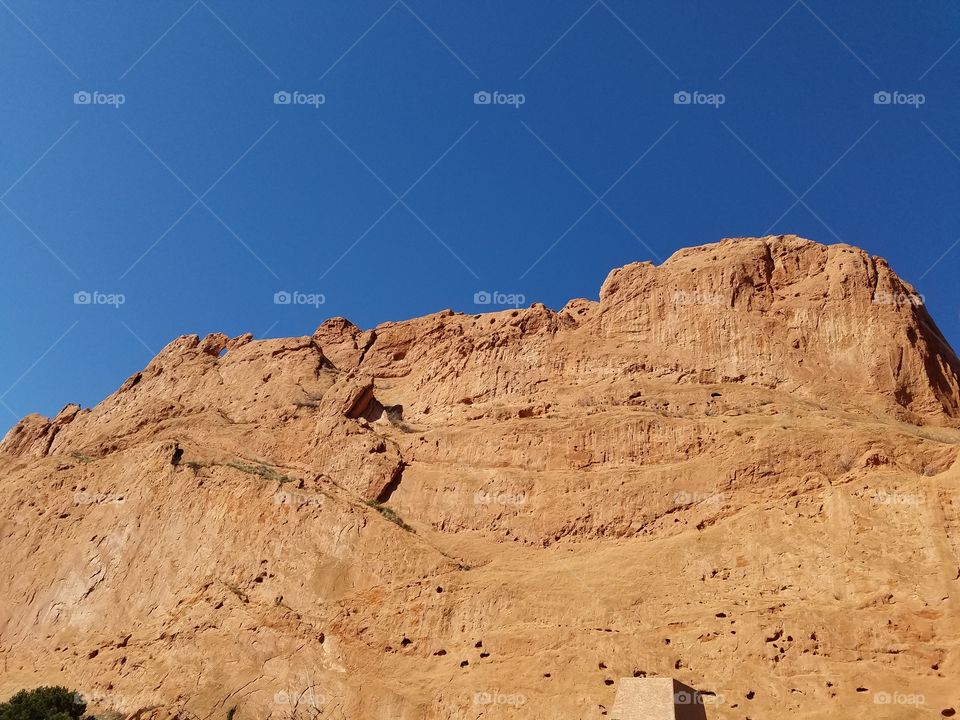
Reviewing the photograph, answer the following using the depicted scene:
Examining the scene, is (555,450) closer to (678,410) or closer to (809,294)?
(678,410)

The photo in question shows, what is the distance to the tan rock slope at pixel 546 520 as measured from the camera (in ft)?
69.8

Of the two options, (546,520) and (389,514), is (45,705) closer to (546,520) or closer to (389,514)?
(389,514)

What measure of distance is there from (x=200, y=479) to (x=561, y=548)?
14619 millimetres

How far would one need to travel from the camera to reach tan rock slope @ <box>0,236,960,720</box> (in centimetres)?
2128

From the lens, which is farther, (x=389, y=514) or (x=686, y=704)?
(x=389, y=514)

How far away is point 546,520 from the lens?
92.1 ft

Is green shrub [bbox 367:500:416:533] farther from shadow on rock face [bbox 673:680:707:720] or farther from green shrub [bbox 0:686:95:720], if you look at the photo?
shadow on rock face [bbox 673:680:707:720]


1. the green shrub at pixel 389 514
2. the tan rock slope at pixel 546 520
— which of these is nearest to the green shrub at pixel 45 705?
the tan rock slope at pixel 546 520

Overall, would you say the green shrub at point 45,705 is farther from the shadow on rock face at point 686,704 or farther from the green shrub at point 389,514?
the shadow on rock face at point 686,704

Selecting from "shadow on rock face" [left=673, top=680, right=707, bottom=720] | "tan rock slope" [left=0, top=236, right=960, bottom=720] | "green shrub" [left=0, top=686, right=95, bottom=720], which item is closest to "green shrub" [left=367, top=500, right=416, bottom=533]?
"tan rock slope" [left=0, top=236, right=960, bottom=720]

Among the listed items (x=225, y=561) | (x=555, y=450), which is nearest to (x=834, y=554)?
(x=555, y=450)

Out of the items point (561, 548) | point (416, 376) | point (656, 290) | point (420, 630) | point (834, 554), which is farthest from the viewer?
point (416, 376)

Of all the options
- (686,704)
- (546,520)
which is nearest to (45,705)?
(546,520)

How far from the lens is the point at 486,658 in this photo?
23.0m
